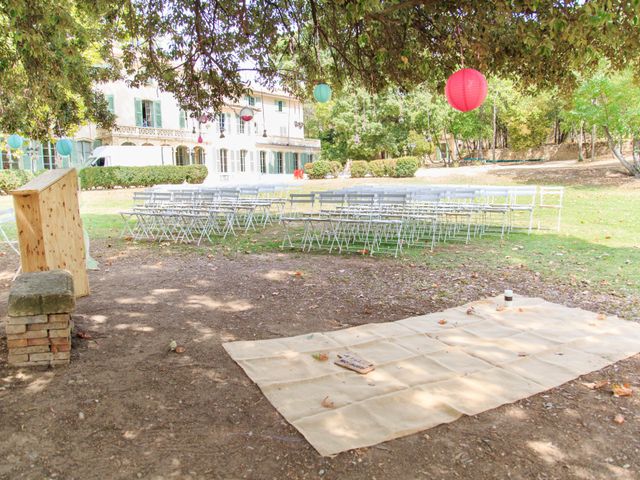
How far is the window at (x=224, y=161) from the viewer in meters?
36.9

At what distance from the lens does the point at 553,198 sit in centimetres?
1834

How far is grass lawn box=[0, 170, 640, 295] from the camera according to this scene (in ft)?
23.1

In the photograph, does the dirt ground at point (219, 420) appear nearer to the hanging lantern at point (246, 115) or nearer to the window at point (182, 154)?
the hanging lantern at point (246, 115)

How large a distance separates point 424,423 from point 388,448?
36 centimetres

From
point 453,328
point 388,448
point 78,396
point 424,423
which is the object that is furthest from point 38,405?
point 453,328

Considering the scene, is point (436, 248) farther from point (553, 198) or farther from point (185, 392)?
point (553, 198)

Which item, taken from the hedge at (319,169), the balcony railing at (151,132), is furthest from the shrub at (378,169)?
the balcony railing at (151,132)

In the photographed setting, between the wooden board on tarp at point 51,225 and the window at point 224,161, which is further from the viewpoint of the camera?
the window at point 224,161

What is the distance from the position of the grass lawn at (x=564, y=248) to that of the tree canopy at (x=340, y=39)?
269cm

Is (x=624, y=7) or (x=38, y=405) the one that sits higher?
(x=624, y=7)

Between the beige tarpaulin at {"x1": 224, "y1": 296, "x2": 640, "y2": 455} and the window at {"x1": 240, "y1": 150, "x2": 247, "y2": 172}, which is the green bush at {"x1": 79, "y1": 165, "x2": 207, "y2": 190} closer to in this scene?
the window at {"x1": 240, "y1": 150, "x2": 247, "y2": 172}

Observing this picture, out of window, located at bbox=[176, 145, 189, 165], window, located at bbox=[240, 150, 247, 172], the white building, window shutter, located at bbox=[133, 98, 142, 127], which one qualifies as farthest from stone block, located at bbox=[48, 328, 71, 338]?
window, located at bbox=[240, 150, 247, 172]

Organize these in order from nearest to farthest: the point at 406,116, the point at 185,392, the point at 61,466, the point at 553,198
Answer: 1. the point at 61,466
2. the point at 185,392
3. the point at 553,198
4. the point at 406,116

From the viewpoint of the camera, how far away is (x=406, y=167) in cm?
2934
